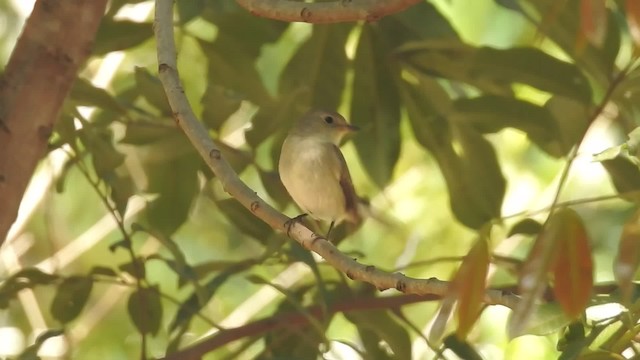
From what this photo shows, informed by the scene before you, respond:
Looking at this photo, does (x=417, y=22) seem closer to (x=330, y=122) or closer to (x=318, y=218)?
(x=330, y=122)

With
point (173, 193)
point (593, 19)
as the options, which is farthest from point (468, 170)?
point (593, 19)

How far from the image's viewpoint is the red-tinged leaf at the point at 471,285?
68cm

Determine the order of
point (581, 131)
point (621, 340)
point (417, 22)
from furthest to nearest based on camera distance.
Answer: point (417, 22) → point (581, 131) → point (621, 340)

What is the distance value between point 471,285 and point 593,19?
0.20 m

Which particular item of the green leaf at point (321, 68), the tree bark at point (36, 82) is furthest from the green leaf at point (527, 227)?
the tree bark at point (36, 82)

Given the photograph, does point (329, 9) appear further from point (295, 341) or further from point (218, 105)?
point (295, 341)

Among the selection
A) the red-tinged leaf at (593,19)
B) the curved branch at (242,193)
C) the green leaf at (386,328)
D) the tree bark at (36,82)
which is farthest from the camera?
the green leaf at (386,328)

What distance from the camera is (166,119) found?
150cm

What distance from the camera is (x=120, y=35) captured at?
4.84 ft

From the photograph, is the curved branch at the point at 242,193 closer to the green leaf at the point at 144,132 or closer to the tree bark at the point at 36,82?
the tree bark at the point at 36,82

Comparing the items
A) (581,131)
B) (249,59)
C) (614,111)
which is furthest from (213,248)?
(581,131)

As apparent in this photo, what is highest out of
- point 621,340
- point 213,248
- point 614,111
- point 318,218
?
point 621,340

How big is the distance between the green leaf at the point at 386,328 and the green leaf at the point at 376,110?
0.82 feet

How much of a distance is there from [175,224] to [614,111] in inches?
27.2
